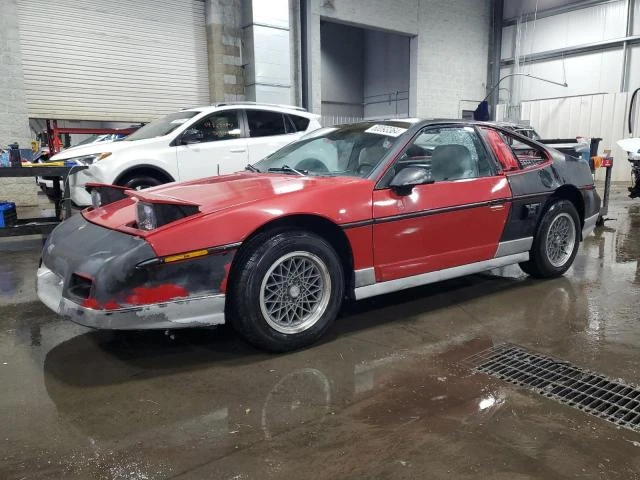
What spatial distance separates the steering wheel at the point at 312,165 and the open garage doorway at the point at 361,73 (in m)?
17.5

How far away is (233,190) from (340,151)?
1043 millimetres

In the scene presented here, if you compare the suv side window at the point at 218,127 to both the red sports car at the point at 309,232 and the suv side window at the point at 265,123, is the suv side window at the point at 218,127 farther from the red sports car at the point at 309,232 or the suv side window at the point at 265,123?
the red sports car at the point at 309,232

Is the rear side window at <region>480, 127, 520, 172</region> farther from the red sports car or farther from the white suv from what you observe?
the white suv

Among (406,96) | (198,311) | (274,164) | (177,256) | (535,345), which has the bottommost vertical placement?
(535,345)

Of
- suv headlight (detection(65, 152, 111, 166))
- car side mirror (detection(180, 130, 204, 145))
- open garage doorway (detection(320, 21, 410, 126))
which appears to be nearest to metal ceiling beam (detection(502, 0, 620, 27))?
open garage doorway (detection(320, 21, 410, 126))

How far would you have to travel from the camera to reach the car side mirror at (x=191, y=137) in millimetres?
6710

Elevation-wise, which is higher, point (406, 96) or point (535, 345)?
point (406, 96)

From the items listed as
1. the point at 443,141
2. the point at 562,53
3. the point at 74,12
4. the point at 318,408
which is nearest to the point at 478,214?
the point at 443,141

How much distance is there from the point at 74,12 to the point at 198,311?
10511 millimetres

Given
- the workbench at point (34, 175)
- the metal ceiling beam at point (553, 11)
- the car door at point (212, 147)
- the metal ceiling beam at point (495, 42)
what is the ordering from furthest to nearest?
the metal ceiling beam at point (495, 42), the metal ceiling beam at point (553, 11), the car door at point (212, 147), the workbench at point (34, 175)

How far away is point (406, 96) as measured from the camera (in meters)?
20.8

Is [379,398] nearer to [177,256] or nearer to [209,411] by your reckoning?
[209,411]

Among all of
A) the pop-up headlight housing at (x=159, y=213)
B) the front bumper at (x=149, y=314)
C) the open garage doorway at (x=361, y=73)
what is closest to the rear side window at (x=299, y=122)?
the pop-up headlight housing at (x=159, y=213)

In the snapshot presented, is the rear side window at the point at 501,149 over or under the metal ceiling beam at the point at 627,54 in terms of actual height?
under
